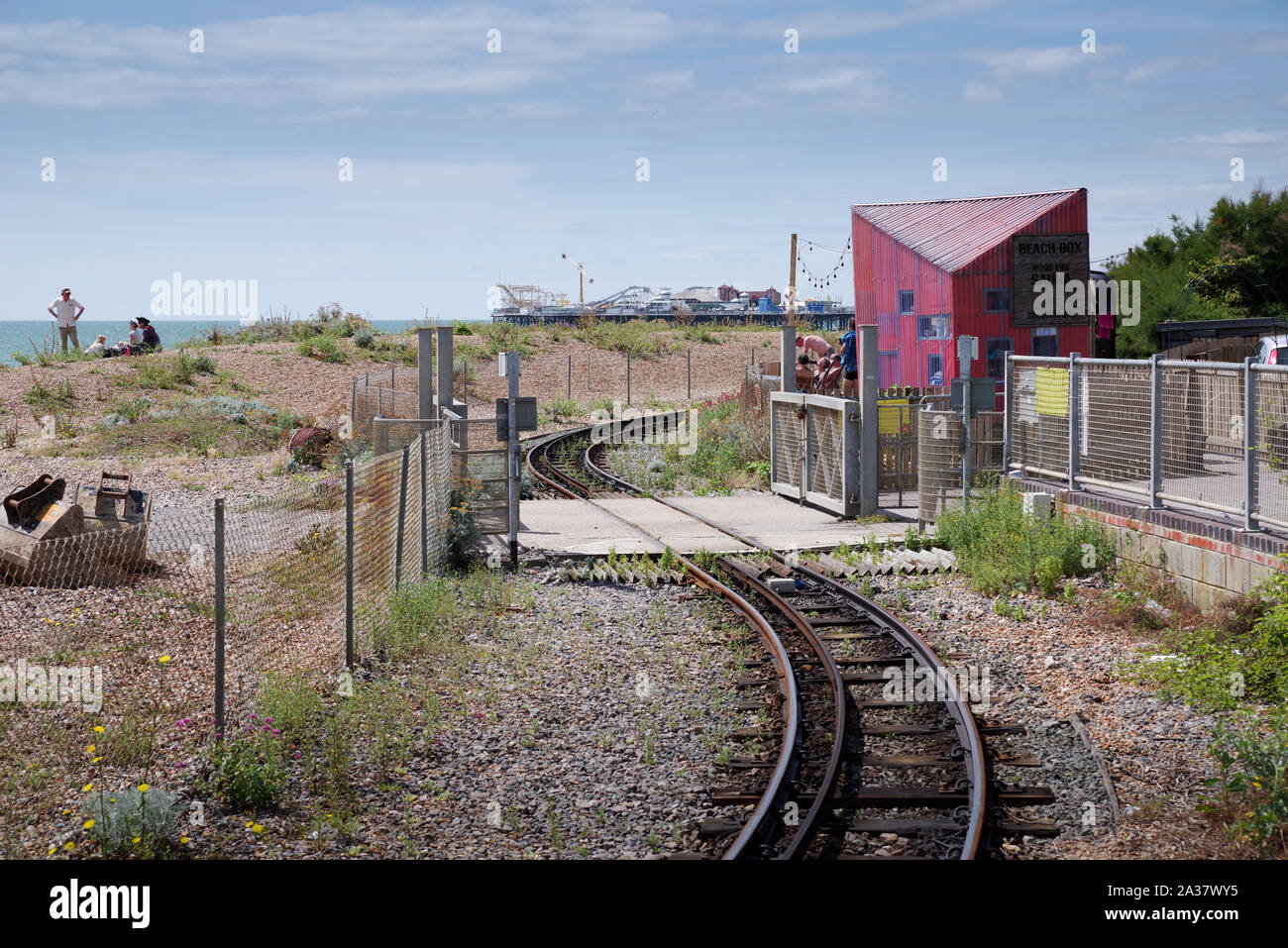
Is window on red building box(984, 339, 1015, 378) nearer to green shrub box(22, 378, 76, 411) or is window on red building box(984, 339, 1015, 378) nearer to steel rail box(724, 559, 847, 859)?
steel rail box(724, 559, 847, 859)

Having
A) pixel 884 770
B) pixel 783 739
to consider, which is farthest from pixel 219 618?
pixel 884 770

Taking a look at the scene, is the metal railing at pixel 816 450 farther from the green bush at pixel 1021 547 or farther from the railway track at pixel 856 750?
the railway track at pixel 856 750

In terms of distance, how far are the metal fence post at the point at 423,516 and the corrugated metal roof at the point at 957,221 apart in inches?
560

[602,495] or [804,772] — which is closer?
[804,772]

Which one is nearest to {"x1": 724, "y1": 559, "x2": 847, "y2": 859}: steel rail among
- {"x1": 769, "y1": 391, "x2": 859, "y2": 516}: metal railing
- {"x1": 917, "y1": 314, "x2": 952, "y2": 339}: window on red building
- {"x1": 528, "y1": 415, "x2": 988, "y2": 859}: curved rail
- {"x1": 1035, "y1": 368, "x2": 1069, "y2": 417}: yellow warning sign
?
{"x1": 528, "y1": 415, "x2": 988, "y2": 859}: curved rail

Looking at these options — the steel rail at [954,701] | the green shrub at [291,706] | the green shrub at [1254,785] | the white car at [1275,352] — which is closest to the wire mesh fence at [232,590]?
the green shrub at [291,706]

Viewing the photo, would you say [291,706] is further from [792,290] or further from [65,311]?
[792,290]

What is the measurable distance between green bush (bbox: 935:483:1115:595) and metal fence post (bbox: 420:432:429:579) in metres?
6.12

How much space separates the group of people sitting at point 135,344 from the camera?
40.2 metres

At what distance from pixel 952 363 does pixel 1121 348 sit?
70.7 ft

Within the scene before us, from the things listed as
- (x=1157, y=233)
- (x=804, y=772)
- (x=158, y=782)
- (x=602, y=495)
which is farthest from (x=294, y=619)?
(x=1157, y=233)

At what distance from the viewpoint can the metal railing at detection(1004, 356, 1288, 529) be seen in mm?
10906
